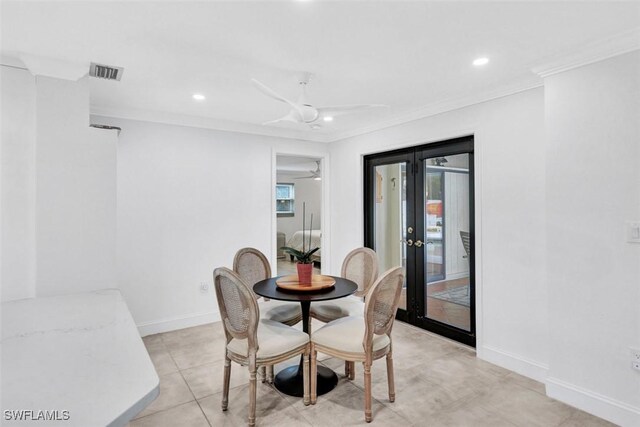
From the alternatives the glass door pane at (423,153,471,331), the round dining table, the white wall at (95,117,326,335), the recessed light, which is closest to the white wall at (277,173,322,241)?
the white wall at (95,117,326,335)

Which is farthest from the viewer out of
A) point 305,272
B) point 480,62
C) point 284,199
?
point 284,199

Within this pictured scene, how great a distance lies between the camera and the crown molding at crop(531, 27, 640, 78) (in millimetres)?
2164

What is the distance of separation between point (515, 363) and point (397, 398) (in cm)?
117

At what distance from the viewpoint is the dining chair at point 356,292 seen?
3.06 metres

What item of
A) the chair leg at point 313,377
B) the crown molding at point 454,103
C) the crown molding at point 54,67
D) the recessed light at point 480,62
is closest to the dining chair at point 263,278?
the chair leg at point 313,377

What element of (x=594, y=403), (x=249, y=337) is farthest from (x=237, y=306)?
(x=594, y=403)

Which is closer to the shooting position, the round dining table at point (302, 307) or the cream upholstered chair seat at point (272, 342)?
the cream upholstered chair seat at point (272, 342)

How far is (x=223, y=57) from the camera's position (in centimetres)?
249

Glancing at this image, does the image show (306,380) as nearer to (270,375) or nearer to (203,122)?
(270,375)

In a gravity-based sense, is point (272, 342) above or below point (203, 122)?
below

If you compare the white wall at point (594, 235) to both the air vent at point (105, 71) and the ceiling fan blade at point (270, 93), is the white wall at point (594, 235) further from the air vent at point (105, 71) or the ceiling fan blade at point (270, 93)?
the air vent at point (105, 71)

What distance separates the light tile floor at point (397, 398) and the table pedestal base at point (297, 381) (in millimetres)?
54

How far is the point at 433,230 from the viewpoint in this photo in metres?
3.85

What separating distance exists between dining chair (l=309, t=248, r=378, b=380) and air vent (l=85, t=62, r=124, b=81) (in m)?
2.51
